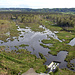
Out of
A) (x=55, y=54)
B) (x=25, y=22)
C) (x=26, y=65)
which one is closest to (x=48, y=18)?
(x=25, y=22)

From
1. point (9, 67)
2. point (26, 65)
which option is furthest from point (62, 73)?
point (9, 67)

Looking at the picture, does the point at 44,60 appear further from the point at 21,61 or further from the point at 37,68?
the point at 21,61

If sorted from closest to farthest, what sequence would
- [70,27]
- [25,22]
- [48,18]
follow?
[70,27] → [25,22] → [48,18]

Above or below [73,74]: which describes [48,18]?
above

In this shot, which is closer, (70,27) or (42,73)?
(42,73)

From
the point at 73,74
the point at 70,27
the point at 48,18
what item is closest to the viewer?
the point at 73,74

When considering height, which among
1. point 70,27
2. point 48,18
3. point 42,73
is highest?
point 48,18

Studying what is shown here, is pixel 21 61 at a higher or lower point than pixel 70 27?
lower

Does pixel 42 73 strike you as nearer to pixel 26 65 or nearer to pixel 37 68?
pixel 37 68

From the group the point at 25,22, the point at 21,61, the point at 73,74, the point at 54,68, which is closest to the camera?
the point at 73,74
